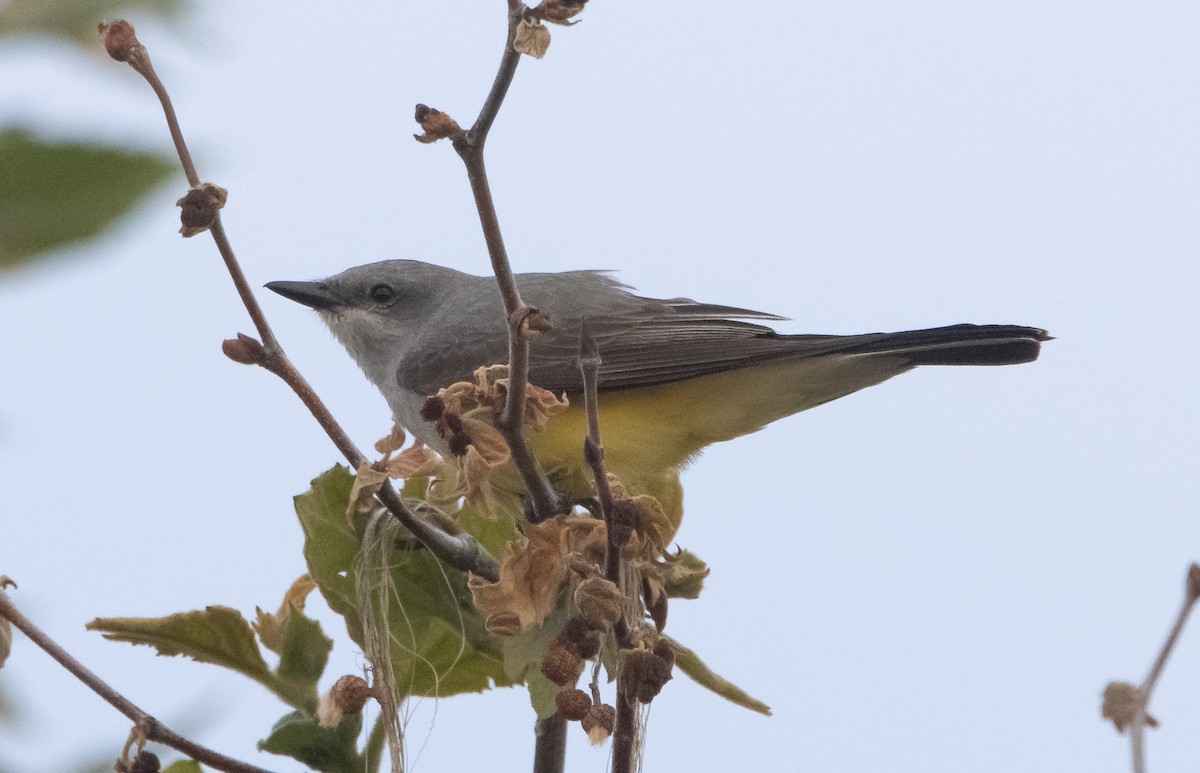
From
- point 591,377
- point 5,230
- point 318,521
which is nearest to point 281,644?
point 318,521

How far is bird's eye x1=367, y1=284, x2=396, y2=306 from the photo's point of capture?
6148 mm

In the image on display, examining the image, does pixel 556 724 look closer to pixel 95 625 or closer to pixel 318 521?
pixel 318 521

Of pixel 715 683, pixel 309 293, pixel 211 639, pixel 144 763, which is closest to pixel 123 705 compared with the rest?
pixel 144 763

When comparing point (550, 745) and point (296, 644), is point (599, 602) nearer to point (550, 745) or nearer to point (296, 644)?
point (550, 745)

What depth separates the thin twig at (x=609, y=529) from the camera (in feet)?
6.70

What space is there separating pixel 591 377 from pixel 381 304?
419 cm

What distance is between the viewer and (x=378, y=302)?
614cm

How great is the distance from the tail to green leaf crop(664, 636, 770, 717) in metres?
1.65

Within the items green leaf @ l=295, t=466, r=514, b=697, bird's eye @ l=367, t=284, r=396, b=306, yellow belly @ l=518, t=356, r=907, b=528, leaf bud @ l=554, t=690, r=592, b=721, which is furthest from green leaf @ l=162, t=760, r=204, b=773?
bird's eye @ l=367, t=284, r=396, b=306

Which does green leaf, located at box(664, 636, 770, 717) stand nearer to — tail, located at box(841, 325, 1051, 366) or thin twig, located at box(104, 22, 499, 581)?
thin twig, located at box(104, 22, 499, 581)

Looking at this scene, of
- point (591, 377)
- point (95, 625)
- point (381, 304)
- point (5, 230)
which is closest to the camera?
point (5, 230)

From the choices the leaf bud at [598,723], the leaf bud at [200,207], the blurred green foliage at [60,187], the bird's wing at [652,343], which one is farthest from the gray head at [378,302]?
the blurred green foliage at [60,187]

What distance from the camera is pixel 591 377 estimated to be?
6.84 feet

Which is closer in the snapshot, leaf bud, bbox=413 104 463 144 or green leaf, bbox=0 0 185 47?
green leaf, bbox=0 0 185 47
